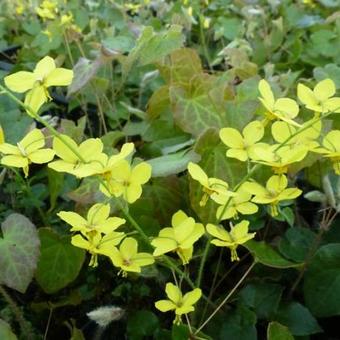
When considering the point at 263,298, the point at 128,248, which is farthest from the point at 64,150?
the point at 263,298

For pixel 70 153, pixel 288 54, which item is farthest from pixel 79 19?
pixel 70 153

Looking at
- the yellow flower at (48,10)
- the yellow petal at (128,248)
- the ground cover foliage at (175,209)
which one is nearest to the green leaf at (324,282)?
the ground cover foliage at (175,209)

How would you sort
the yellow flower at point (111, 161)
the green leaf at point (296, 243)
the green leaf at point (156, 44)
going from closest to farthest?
the yellow flower at point (111, 161), the green leaf at point (296, 243), the green leaf at point (156, 44)

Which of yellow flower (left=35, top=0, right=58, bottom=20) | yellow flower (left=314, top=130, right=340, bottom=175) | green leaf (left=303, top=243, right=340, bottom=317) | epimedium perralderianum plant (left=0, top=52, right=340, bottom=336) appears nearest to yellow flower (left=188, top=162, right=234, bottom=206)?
epimedium perralderianum plant (left=0, top=52, right=340, bottom=336)

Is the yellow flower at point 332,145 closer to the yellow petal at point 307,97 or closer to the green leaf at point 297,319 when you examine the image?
the yellow petal at point 307,97

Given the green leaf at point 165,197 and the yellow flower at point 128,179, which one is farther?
the green leaf at point 165,197

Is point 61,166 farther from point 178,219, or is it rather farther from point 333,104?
point 333,104

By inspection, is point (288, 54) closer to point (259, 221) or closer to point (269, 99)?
point (259, 221)
